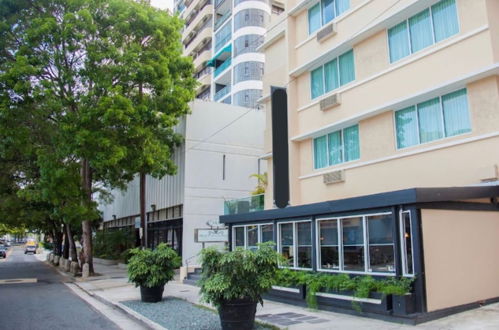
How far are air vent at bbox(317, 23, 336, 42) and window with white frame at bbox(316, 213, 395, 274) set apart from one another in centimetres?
813

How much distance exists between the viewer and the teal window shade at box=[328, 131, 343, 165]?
16562mm

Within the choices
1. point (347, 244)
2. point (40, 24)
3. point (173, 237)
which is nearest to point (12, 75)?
point (40, 24)

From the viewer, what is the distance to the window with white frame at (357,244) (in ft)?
34.3

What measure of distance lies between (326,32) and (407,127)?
5.48m

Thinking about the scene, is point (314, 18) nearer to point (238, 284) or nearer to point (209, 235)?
point (209, 235)

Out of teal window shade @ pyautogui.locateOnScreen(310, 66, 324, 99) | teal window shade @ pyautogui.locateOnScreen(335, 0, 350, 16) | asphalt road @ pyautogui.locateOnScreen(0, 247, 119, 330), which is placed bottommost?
asphalt road @ pyautogui.locateOnScreen(0, 247, 119, 330)

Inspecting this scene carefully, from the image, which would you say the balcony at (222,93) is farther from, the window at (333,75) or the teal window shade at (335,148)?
the teal window shade at (335,148)

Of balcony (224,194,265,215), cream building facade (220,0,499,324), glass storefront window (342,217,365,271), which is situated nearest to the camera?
cream building facade (220,0,499,324)

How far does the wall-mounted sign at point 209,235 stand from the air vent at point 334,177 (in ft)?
18.3

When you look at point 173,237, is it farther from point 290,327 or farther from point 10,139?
point 290,327

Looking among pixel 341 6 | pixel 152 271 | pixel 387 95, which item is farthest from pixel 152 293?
pixel 341 6

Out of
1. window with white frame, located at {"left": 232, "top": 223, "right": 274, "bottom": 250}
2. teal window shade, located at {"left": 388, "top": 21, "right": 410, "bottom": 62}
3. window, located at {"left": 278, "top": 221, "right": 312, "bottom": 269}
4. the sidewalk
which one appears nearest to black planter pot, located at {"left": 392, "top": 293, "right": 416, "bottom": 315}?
the sidewalk

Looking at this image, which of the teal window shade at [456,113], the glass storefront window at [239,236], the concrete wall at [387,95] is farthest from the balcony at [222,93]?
the teal window shade at [456,113]

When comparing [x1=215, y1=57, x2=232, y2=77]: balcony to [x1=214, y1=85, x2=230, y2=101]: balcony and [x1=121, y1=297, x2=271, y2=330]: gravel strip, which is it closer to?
[x1=214, y1=85, x2=230, y2=101]: balcony
